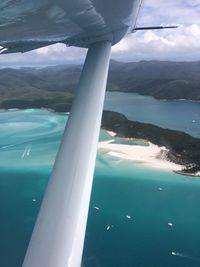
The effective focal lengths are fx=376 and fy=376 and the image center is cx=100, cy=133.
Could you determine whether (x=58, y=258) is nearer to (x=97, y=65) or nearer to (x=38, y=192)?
(x=97, y=65)

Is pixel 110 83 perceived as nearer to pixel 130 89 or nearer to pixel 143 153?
pixel 130 89

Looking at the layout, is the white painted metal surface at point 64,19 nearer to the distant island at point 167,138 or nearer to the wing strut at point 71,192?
the wing strut at point 71,192

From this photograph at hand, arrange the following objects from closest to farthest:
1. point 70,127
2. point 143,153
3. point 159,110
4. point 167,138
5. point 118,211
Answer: point 70,127
point 118,211
point 143,153
point 167,138
point 159,110

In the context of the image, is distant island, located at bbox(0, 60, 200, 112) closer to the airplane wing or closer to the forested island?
the forested island

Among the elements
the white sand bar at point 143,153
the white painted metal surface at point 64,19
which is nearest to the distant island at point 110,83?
the white sand bar at point 143,153

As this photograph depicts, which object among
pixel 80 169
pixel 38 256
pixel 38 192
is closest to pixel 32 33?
pixel 80 169

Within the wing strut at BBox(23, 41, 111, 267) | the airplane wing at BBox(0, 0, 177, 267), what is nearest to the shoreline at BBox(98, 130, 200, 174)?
the airplane wing at BBox(0, 0, 177, 267)

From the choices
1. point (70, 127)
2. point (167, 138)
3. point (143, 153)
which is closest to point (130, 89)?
point (167, 138)
